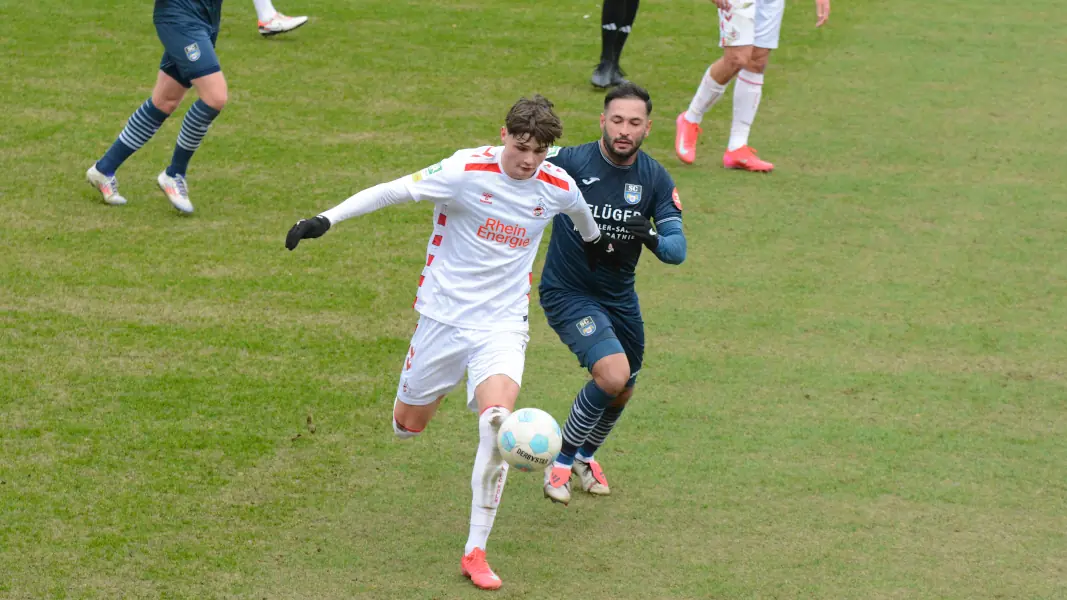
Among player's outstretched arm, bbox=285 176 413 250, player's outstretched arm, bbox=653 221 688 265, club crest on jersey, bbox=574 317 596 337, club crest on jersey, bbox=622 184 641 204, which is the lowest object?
club crest on jersey, bbox=574 317 596 337

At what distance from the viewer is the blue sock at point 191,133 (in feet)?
28.2

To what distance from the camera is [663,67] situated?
41.9ft

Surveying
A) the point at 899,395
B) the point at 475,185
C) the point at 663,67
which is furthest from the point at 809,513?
the point at 663,67

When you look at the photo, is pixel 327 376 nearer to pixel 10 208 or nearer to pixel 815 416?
pixel 815 416

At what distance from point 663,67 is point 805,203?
3.59 metres

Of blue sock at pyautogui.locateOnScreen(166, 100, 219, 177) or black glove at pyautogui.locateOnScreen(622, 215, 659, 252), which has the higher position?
black glove at pyautogui.locateOnScreen(622, 215, 659, 252)

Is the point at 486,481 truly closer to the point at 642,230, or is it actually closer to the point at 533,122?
the point at 642,230

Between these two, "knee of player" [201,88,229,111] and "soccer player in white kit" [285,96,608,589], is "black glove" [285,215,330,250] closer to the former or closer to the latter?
"soccer player in white kit" [285,96,608,589]

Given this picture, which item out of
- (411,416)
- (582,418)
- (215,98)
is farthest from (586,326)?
(215,98)

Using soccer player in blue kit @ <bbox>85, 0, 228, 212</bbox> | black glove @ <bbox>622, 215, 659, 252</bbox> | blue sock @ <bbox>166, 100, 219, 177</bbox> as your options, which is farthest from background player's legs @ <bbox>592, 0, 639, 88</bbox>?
black glove @ <bbox>622, 215, 659, 252</bbox>

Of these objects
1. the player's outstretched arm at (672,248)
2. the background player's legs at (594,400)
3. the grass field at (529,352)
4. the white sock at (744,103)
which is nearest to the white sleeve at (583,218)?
the player's outstretched arm at (672,248)

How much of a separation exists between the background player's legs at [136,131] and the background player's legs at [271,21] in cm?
411

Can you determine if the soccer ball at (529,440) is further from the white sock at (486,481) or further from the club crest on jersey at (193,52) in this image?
the club crest on jersey at (193,52)

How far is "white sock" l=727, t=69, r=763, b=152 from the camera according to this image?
10.2 m
